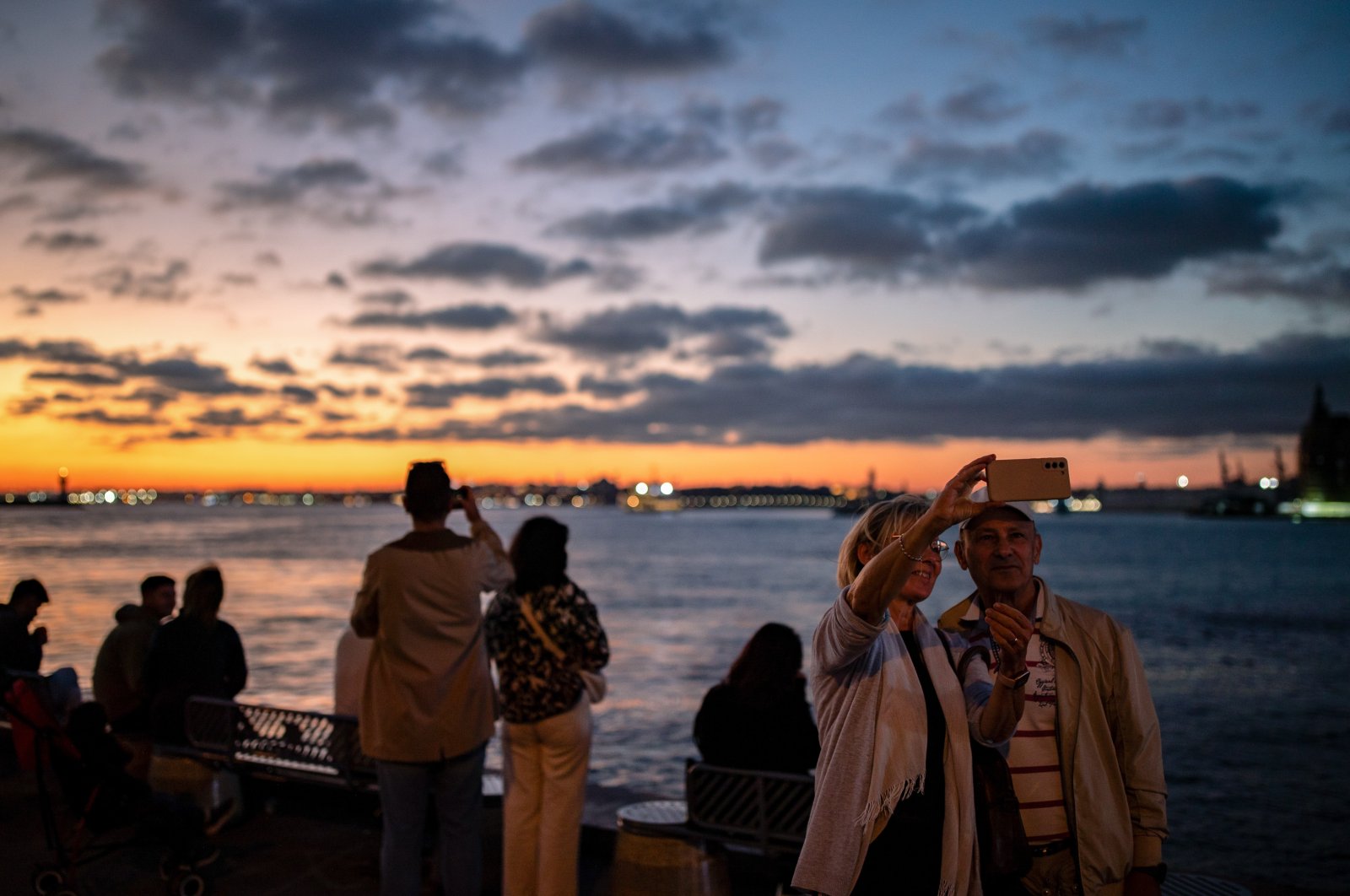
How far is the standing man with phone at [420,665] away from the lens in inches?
188

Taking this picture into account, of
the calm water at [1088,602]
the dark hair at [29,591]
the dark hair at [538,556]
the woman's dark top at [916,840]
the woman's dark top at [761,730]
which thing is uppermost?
the dark hair at [538,556]

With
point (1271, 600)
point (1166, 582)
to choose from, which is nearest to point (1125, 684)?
point (1271, 600)

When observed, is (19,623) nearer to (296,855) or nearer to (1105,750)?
(296,855)

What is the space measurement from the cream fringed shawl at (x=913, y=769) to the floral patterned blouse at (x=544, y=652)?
2.24 metres

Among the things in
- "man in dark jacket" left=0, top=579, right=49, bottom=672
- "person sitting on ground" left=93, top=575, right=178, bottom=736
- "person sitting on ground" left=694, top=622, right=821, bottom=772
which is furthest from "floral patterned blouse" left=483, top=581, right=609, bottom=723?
"man in dark jacket" left=0, top=579, right=49, bottom=672

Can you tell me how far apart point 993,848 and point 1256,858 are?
12.2m

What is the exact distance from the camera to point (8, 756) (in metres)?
9.00

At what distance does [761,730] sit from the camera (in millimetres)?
5078

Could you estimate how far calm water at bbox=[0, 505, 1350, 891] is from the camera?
14.7 meters

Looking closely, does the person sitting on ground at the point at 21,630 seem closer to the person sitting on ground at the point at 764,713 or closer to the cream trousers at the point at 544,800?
the cream trousers at the point at 544,800

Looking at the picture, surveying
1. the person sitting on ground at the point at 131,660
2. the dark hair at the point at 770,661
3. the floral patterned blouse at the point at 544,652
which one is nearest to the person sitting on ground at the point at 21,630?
the person sitting on ground at the point at 131,660

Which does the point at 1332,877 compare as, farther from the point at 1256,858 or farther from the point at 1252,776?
the point at 1252,776

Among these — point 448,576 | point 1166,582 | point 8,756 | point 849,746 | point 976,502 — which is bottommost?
point 1166,582

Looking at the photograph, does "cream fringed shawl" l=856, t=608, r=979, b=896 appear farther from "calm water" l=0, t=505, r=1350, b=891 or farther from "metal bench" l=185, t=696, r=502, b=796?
"calm water" l=0, t=505, r=1350, b=891
